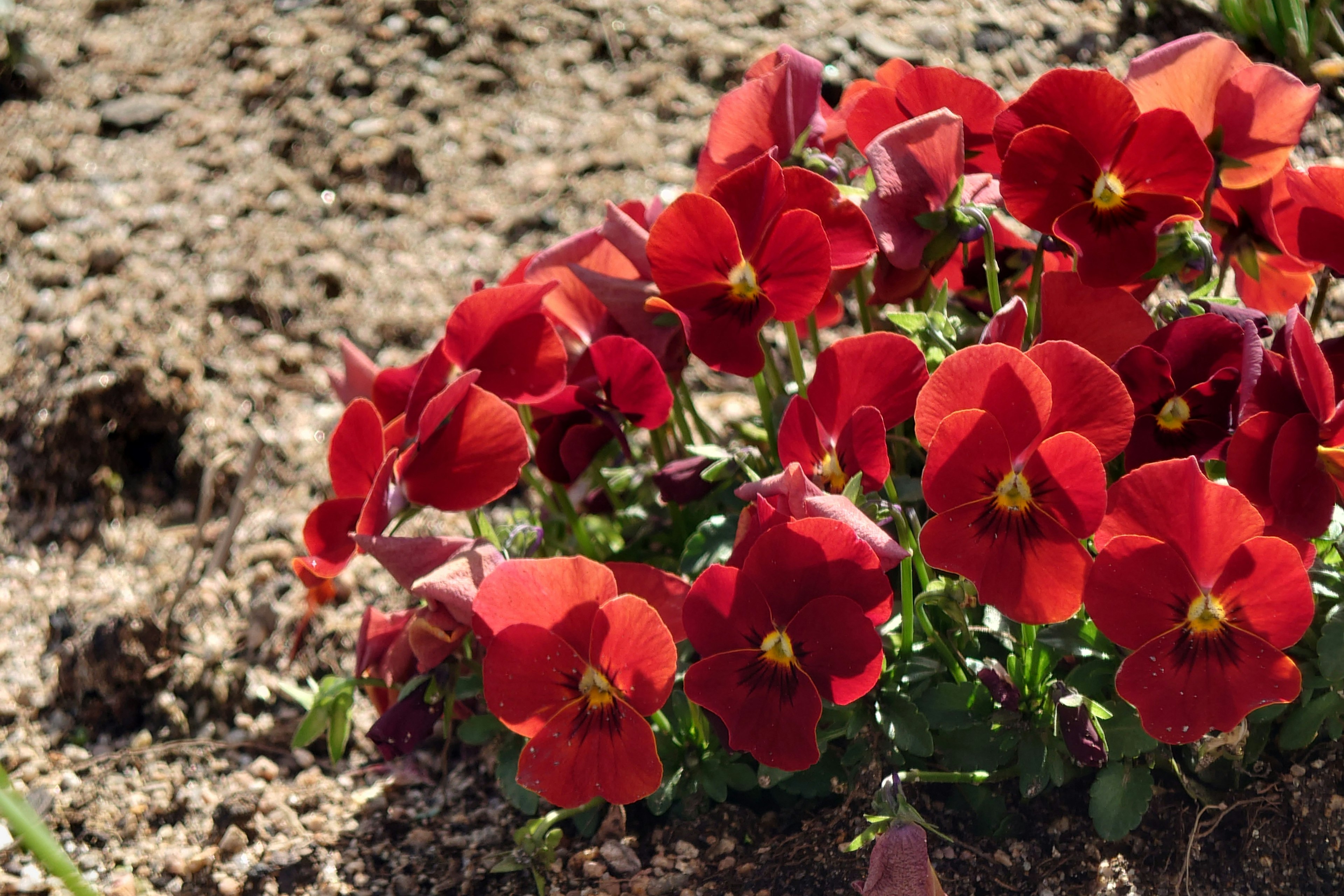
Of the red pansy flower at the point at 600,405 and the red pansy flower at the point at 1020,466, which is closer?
the red pansy flower at the point at 1020,466

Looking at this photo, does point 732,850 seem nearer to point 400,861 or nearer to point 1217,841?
point 400,861

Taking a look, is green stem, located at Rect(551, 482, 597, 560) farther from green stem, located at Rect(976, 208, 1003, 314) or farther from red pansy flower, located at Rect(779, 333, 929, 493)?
green stem, located at Rect(976, 208, 1003, 314)

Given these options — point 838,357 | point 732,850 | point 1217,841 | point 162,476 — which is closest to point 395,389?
point 838,357

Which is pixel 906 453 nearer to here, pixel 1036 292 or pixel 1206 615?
pixel 1036 292

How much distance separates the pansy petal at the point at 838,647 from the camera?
1.16 m

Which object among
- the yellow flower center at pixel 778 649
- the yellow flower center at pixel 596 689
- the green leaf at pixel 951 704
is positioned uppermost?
the yellow flower center at pixel 778 649

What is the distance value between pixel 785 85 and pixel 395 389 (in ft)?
2.18

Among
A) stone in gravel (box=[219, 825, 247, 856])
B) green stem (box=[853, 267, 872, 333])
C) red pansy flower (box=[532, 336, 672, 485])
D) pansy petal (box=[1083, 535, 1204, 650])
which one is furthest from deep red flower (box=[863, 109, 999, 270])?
stone in gravel (box=[219, 825, 247, 856])

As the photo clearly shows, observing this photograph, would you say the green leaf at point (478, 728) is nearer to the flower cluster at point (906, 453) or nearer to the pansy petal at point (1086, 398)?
the flower cluster at point (906, 453)

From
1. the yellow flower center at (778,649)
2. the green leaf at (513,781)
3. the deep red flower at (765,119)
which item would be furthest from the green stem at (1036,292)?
the green leaf at (513,781)

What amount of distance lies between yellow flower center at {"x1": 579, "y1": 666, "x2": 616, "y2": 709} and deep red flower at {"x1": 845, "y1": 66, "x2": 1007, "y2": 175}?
73 cm

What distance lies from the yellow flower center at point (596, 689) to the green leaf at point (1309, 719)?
0.82 m

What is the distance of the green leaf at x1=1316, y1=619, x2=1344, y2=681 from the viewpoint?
1258 mm

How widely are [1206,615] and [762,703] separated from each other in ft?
Answer: 1.50
